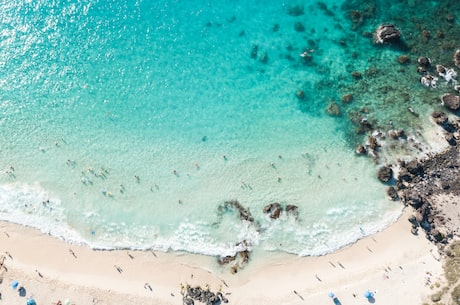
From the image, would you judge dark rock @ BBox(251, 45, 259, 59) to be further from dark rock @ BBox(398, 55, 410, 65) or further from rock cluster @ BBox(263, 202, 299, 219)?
rock cluster @ BBox(263, 202, 299, 219)

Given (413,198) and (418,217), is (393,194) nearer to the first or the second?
(413,198)

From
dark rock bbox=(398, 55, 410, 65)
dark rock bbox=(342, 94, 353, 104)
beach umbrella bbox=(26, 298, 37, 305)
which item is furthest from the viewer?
dark rock bbox=(398, 55, 410, 65)

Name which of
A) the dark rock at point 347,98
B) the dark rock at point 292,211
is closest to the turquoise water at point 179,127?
the dark rock at point 292,211

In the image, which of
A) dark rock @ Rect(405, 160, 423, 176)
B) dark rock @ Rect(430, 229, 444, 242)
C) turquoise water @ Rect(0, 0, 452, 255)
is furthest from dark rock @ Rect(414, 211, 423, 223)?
dark rock @ Rect(405, 160, 423, 176)

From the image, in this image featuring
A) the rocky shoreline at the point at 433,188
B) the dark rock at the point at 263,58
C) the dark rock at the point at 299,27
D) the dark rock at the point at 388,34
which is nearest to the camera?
the rocky shoreline at the point at 433,188

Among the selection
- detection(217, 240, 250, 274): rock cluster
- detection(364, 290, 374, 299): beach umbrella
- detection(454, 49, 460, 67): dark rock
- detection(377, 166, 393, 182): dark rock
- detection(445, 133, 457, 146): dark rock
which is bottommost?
detection(364, 290, 374, 299): beach umbrella

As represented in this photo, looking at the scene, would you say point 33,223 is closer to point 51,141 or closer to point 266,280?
point 51,141

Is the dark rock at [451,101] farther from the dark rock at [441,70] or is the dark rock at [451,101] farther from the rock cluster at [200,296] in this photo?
the rock cluster at [200,296]

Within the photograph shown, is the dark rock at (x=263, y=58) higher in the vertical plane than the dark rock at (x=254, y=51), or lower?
lower
